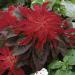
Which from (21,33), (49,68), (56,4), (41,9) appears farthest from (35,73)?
(56,4)

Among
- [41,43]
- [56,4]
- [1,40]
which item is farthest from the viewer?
[56,4]

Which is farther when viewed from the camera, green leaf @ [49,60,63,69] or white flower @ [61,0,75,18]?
white flower @ [61,0,75,18]

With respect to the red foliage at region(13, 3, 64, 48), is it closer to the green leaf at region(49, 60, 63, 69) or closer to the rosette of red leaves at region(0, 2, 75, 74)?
the rosette of red leaves at region(0, 2, 75, 74)

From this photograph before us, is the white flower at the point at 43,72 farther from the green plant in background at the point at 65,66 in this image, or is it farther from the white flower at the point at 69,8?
Answer: the white flower at the point at 69,8

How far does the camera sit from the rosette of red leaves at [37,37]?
146 centimetres

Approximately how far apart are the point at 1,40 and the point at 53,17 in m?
0.30

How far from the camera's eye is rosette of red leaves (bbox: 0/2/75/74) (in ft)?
4.80

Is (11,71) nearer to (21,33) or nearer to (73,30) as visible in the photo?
(21,33)

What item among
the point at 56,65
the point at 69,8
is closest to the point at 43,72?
the point at 56,65

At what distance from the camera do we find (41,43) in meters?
1.46

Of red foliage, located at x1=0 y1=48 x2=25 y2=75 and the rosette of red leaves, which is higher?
the rosette of red leaves

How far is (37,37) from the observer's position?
1464 millimetres

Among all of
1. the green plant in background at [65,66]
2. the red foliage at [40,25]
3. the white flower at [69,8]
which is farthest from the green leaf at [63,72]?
the white flower at [69,8]

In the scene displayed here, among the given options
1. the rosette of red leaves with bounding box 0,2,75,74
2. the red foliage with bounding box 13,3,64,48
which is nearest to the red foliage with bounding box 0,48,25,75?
the rosette of red leaves with bounding box 0,2,75,74
